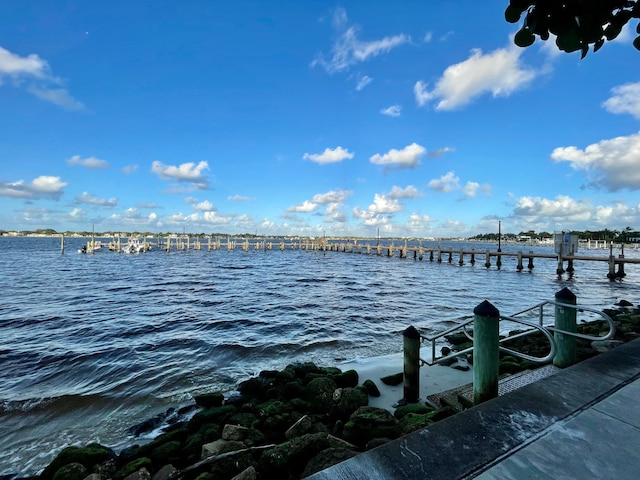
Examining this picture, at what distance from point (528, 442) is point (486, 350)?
1.32 metres

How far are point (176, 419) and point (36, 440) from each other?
2034 mm

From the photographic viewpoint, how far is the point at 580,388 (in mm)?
3262

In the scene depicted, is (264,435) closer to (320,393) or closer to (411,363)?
(320,393)

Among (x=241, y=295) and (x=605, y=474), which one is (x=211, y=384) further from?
(x=241, y=295)

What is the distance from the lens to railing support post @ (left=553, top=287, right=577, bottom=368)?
14.5ft

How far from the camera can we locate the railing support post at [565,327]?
443 centimetres

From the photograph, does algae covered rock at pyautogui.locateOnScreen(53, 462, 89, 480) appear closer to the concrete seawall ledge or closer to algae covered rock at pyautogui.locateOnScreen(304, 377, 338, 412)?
algae covered rock at pyautogui.locateOnScreen(304, 377, 338, 412)

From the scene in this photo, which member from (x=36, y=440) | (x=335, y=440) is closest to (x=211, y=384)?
(x=36, y=440)

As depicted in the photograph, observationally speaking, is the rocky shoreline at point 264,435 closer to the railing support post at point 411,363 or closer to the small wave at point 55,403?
Result: the railing support post at point 411,363

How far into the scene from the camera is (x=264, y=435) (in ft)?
14.5

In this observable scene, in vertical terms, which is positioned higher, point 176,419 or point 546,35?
point 546,35

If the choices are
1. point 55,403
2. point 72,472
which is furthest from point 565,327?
point 55,403

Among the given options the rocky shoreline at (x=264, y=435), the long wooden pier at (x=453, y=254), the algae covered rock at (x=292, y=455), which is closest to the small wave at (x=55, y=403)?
the rocky shoreline at (x=264, y=435)

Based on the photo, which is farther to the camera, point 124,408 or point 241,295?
point 241,295
